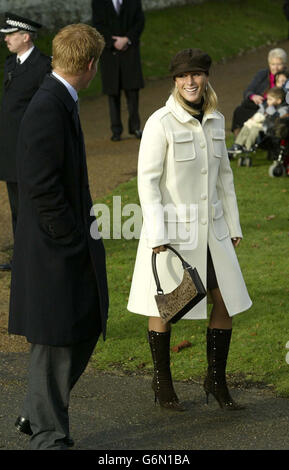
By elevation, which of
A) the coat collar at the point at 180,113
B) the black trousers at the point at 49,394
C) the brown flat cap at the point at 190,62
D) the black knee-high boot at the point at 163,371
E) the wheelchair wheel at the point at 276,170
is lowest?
the wheelchair wheel at the point at 276,170

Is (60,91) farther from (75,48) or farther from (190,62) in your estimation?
(190,62)

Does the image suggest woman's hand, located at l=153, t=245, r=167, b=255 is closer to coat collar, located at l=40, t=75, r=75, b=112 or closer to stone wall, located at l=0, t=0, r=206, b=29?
coat collar, located at l=40, t=75, r=75, b=112

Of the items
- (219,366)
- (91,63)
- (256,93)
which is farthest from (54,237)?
(256,93)

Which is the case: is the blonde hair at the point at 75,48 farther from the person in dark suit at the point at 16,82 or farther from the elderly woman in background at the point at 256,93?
the elderly woman in background at the point at 256,93

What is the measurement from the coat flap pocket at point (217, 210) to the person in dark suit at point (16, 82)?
3042 mm

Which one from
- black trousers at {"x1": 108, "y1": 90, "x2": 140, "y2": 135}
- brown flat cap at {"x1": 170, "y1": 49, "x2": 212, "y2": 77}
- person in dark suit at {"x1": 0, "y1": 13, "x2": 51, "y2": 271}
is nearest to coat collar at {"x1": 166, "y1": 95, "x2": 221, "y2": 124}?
brown flat cap at {"x1": 170, "y1": 49, "x2": 212, "y2": 77}

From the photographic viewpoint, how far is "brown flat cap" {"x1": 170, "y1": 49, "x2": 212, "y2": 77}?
224 inches

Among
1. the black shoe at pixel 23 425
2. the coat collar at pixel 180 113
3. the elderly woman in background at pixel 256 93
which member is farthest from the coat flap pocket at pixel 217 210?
the elderly woman in background at pixel 256 93

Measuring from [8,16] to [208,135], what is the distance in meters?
3.27

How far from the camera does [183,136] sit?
570 centimetres

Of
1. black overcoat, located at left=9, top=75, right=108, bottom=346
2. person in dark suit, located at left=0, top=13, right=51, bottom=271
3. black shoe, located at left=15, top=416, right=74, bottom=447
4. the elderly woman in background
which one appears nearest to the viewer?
black overcoat, located at left=9, top=75, right=108, bottom=346

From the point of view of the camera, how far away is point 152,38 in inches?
871

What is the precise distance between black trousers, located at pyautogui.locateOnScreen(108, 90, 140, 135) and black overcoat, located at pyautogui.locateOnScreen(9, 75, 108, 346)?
371 inches

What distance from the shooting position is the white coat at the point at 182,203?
5656 millimetres
